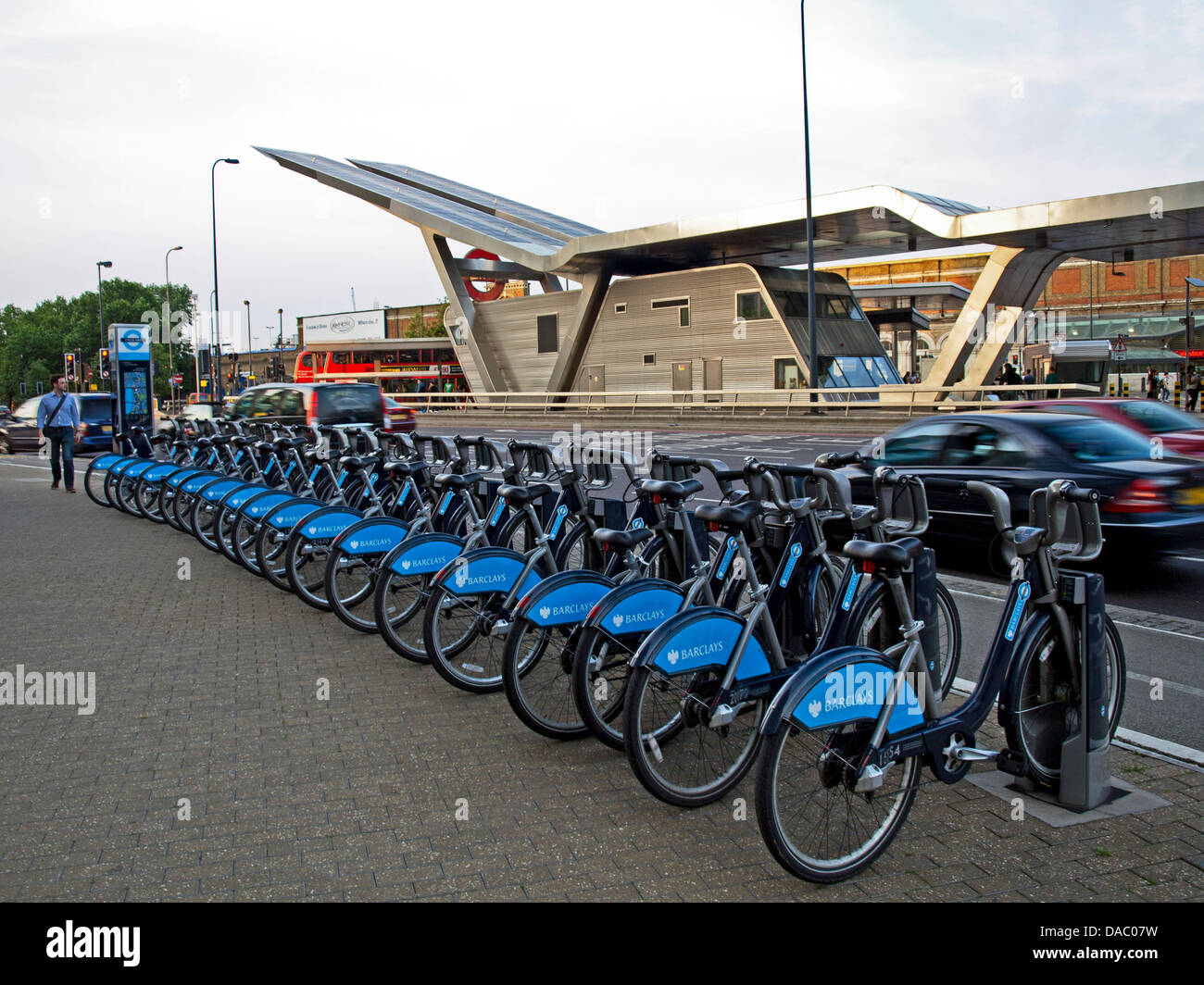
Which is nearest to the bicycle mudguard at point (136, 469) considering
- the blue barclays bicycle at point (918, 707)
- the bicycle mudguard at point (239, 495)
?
the bicycle mudguard at point (239, 495)

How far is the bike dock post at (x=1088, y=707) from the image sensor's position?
3789 millimetres

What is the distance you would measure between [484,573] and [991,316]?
98.4 feet

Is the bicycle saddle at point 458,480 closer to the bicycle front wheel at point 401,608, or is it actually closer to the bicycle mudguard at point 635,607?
the bicycle front wheel at point 401,608

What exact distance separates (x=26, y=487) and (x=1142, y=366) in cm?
5353

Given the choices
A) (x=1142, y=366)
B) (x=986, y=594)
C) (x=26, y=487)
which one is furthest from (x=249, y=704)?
(x=1142, y=366)

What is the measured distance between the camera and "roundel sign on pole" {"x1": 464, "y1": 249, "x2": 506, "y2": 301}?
5105cm

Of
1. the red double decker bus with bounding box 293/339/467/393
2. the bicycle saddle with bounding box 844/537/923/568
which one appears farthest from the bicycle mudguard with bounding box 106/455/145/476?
the red double decker bus with bounding box 293/339/467/393

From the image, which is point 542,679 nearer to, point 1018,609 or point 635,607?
point 635,607

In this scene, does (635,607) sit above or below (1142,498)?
below

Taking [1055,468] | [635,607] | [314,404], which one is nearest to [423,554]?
[635,607]

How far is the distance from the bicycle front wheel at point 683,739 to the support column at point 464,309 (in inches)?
1711

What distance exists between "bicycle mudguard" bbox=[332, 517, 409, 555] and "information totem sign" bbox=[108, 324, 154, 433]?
646 inches

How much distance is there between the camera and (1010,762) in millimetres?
3859
